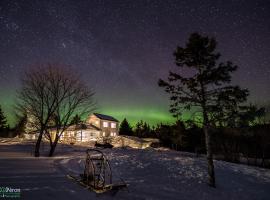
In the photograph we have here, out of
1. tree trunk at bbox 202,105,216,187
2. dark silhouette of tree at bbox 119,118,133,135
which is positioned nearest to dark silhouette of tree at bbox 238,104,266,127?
tree trunk at bbox 202,105,216,187

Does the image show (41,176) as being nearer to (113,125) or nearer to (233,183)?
(233,183)

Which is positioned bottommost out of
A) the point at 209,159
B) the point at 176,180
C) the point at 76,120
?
the point at 176,180

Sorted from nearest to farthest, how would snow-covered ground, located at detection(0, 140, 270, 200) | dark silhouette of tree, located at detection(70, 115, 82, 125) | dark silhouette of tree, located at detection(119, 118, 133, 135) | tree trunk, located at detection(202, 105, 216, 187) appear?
snow-covered ground, located at detection(0, 140, 270, 200) < tree trunk, located at detection(202, 105, 216, 187) < dark silhouette of tree, located at detection(70, 115, 82, 125) < dark silhouette of tree, located at detection(119, 118, 133, 135)

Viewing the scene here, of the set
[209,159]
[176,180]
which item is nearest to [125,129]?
[176,180]

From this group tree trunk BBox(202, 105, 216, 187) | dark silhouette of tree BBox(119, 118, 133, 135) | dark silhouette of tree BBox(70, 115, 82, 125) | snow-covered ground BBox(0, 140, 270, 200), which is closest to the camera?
snow-covered ground BBox(0, 140, 270, 200)

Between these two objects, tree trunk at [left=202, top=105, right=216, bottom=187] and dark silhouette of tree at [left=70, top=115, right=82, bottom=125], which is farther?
dark silhouette of tree at [left=70, top=115, right=82, bottom=125]

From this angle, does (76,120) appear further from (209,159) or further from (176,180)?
(209,159)

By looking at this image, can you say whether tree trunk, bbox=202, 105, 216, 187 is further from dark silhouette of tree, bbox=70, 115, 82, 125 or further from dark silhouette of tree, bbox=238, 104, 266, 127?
dark silhouette of tree, bbox=70, 115, 82, 125

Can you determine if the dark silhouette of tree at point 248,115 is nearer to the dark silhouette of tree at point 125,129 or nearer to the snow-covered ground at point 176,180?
the snow-covered ground at point 176,180

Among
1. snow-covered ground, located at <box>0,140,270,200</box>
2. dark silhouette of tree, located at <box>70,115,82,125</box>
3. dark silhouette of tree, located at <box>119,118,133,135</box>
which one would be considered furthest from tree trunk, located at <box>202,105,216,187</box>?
dark silhouette of tree, located at <box>119,118,133,135</box>

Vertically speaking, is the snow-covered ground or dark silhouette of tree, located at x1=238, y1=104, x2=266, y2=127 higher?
dark silhouette of tree, located at x1=238, y1=104, x2=266, y2=127

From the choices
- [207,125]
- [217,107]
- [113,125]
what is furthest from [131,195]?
[113,125]

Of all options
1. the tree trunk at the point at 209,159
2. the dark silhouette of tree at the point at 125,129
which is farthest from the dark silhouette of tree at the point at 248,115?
the dark silhouette of tree at the point at 125,129

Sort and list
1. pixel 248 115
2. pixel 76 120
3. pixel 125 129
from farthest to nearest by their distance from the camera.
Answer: pixel 125 129
pixel 76 120
pixel 248 115
